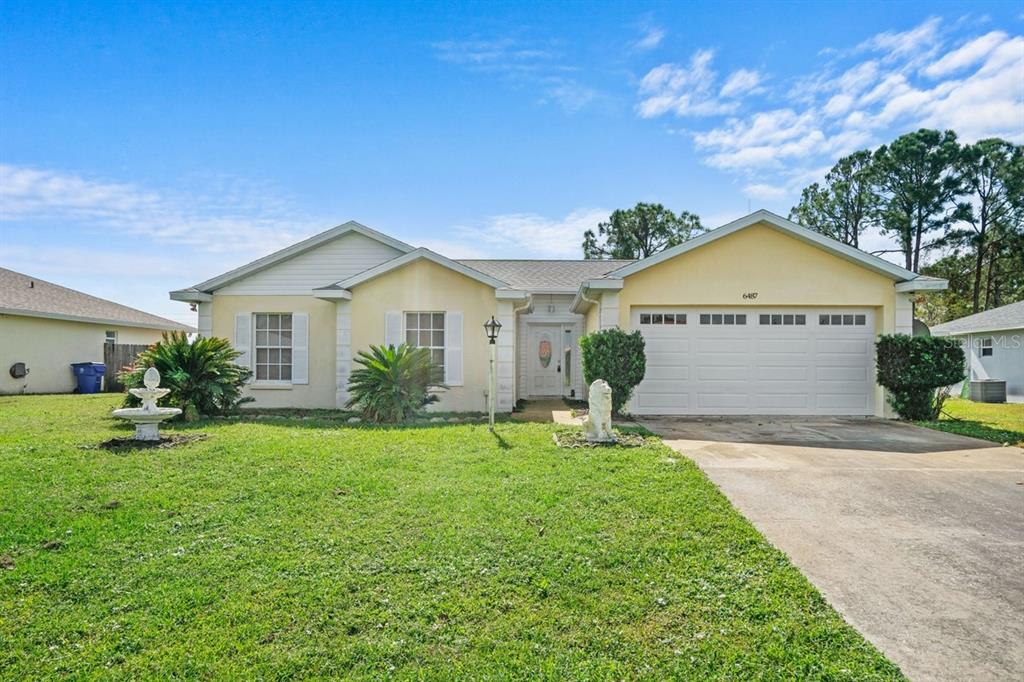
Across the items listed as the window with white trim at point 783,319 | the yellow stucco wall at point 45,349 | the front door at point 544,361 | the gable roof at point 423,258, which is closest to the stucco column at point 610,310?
the gable roof at point 423,258

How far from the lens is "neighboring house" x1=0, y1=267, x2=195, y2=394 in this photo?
15.7m

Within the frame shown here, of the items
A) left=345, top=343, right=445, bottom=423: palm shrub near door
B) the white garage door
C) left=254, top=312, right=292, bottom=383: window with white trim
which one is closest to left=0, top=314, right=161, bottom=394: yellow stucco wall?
left=254, top=312, right=292, bottom=383: window with white trim

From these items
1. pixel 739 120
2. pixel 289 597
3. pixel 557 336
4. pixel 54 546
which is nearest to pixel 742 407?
pixel 557 336

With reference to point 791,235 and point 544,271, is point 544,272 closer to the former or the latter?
point 544,271

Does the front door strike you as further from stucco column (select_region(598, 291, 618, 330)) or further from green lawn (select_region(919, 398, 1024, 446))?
green lawn (select_region(919, 398, 1024, 446))

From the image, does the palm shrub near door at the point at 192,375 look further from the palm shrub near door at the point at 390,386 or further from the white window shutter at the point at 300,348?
the palm shrub near door at the point at 390,386

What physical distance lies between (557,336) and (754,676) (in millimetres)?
12732

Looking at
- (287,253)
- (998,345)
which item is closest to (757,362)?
(287,253)

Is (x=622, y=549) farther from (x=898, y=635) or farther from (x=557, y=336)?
(x=557, y=336)

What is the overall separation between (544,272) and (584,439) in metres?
9.89

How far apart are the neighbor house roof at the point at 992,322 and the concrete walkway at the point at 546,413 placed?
47.6 feet

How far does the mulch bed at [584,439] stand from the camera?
289 inches

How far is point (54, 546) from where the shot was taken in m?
4.16

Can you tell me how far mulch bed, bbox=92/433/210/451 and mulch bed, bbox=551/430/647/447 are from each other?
5.42 metres
